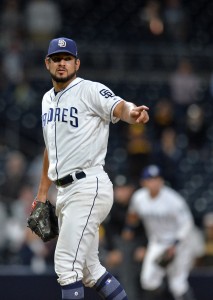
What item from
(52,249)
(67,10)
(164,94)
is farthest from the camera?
(67,10)

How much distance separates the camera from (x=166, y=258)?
959cm

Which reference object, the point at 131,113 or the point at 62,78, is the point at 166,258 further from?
the point at 131,113

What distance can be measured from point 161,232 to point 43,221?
3944mm

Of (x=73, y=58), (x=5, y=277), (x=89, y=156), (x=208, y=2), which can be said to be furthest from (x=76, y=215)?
(x=208, y=2)

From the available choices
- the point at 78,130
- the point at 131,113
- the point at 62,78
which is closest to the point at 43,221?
the point at 78,130

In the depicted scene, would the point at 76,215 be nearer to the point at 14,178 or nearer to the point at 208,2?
the point at 14,178

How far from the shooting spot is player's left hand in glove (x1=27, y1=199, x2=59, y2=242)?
623 centimetres

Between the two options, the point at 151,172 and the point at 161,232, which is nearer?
the point at 151,172

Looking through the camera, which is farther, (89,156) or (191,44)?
(191,44)

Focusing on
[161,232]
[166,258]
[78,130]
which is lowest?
[166,258]

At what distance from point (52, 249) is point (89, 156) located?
16.1ft

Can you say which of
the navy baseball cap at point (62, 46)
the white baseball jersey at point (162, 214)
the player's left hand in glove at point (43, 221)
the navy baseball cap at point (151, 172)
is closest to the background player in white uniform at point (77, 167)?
the navy baseball cap at point (62, 46)

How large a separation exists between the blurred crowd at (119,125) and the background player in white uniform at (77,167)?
3591 millimetres

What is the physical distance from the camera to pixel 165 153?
1206 cm
